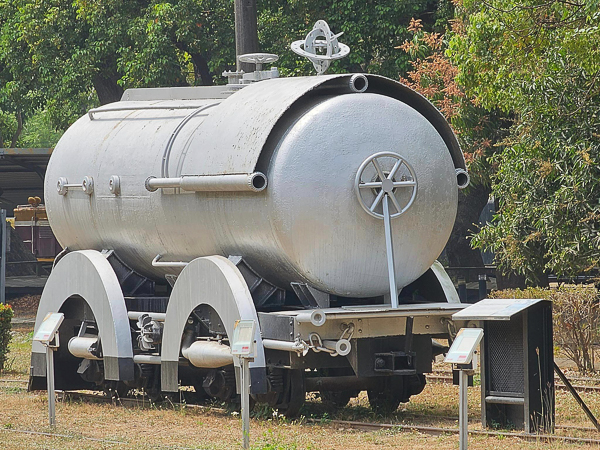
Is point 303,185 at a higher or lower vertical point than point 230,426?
higher

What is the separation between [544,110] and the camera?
14.4 meters

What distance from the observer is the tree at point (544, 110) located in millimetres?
12883

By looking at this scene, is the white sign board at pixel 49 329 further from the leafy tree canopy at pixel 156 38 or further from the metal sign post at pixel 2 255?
the leafy tree canopy at pixel 156 38

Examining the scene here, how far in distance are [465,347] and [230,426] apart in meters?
3.20

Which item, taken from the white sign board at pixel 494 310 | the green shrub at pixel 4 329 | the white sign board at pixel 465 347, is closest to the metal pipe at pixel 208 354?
the white sign board at pixel 494 310

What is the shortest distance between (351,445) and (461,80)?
7.28 metres

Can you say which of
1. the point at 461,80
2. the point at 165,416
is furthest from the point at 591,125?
the point at 165,416

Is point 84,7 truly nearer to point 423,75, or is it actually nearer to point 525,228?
point 423,75

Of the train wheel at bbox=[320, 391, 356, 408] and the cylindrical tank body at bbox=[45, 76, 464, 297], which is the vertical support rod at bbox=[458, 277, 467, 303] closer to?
the train wheel at bbox=[320, 391, 356, 408]

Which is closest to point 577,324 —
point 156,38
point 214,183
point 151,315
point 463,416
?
point 151,315

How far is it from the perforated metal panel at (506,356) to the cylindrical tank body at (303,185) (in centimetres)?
114

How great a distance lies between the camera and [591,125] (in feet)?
48.7

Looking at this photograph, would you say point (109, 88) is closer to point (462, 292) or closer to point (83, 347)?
point (462, 292)

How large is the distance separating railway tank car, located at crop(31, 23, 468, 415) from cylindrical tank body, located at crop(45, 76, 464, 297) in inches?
0.6
